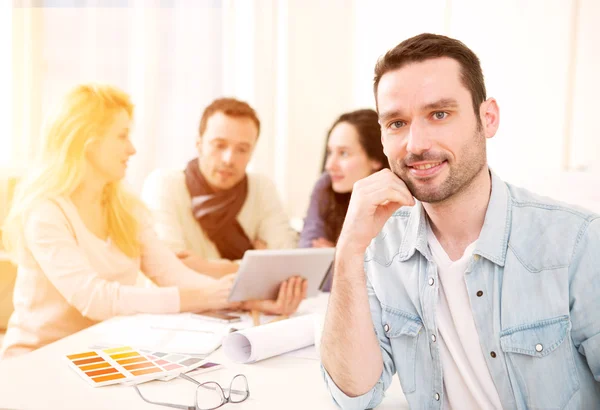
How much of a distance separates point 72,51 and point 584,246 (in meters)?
3.49

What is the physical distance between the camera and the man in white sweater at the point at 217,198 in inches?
112

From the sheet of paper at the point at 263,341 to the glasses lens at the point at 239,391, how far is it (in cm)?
10

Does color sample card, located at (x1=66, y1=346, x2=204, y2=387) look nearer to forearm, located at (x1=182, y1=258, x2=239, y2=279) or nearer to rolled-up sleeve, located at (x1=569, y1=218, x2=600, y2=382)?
rolled-up sleeve, located at (x1=569, y1=218, x2=600, y2=382)

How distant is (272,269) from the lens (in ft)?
5.48

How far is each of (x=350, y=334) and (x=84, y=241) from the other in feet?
3.43

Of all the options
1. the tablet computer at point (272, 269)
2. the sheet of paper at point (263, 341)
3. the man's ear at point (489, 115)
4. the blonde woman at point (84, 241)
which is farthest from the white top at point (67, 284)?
the man's ear at point (489, 115)

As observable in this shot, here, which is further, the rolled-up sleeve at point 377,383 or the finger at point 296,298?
the finger at point 296,298

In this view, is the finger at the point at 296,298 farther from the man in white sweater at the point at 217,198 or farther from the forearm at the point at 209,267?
the man in white sweater at the point at 217,198

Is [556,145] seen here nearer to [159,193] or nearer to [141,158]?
[159,193]

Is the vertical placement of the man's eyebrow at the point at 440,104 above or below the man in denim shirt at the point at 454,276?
above

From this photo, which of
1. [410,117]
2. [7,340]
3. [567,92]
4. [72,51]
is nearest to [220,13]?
[72,51]

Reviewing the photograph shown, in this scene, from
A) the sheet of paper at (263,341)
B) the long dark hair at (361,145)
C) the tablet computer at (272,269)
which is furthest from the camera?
the long dark hair at (361,145)

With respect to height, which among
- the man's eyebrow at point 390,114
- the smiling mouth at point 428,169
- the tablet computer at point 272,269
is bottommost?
the tablet computer at point 272,269

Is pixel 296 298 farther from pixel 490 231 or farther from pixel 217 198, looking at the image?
pixel 217 198
